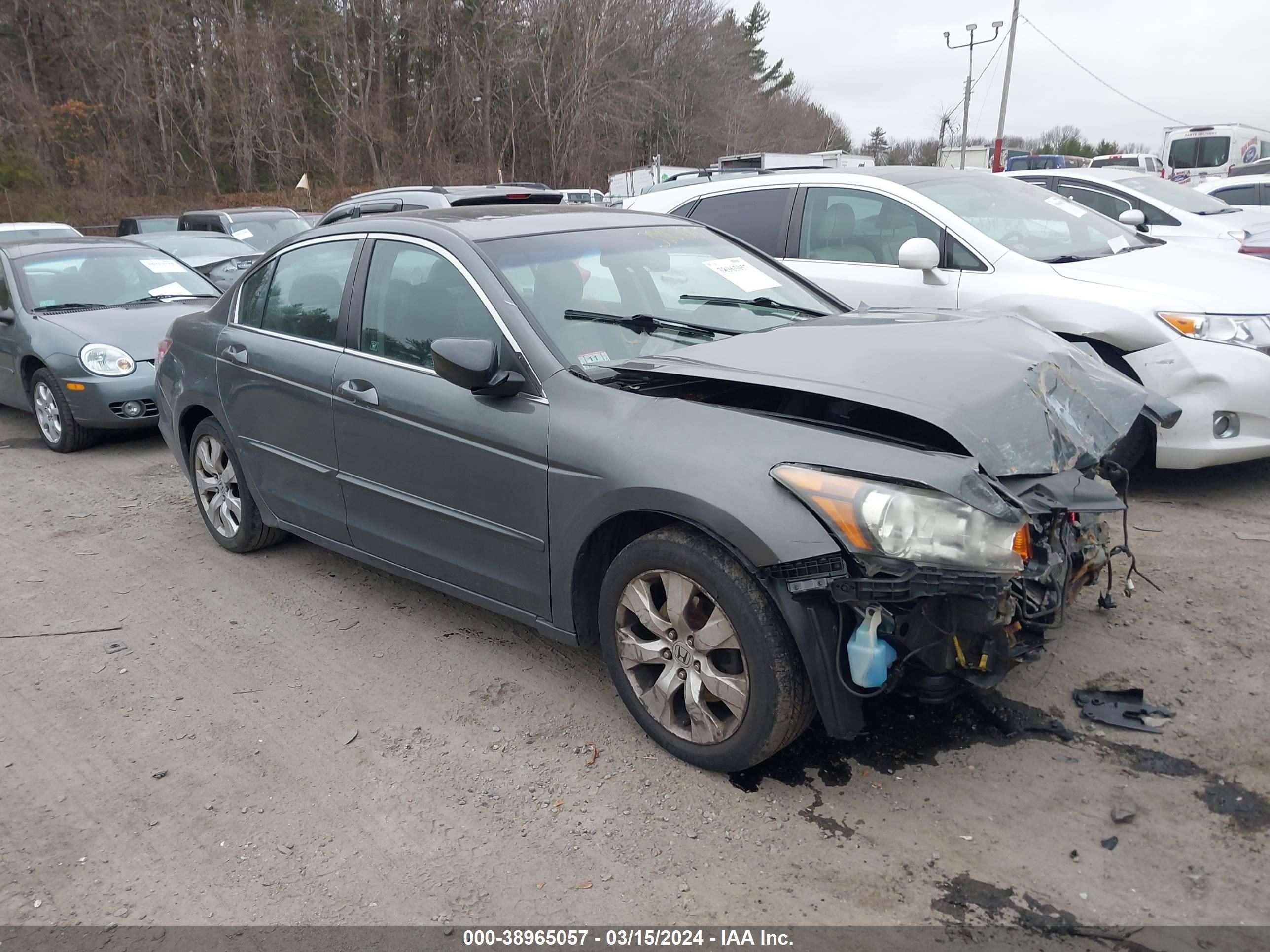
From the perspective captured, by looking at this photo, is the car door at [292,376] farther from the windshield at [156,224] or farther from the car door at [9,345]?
the windshield at [156,224]

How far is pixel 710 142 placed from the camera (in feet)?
152

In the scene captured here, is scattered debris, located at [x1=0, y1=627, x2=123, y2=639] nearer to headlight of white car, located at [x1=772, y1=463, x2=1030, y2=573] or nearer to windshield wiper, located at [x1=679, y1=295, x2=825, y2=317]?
windshield wiper, located at [x1=679, y1=295, x2=825, y2=317]

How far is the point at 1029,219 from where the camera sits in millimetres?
6109

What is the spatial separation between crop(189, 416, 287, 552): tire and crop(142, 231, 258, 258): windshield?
730 cm

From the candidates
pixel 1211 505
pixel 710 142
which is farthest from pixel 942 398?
pixel 710 142

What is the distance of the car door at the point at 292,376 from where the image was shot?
422cm

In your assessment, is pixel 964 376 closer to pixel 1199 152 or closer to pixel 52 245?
pixel 52 245

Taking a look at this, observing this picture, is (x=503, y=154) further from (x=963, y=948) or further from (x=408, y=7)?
(x=963, y=948)

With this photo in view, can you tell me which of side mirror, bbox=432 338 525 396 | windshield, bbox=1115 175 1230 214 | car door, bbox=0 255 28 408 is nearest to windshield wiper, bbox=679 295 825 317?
side mirror, bbox=432 338 525 396

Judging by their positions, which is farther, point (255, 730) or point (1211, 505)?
point (1211, 505)

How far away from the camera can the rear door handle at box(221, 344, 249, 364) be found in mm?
4672

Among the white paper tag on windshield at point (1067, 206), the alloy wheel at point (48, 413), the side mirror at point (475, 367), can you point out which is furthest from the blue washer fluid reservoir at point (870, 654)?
the alloy wheel at point (48, 413)

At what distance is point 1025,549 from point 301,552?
12.8 ft

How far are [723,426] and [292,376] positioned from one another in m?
2.33
